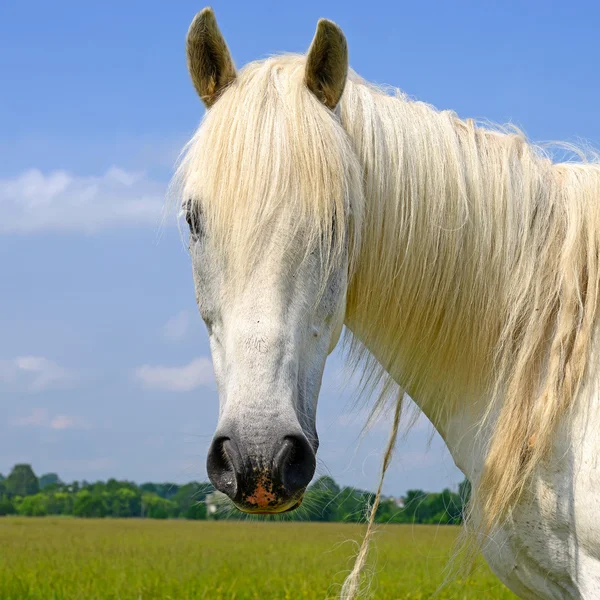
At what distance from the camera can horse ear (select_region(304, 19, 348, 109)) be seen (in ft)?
8.81

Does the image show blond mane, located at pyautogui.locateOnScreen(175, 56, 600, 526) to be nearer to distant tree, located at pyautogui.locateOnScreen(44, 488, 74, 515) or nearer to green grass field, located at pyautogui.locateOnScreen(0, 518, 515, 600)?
green grass field, located at pyautogui.locateOnScreen(0, 518, 515, 600)

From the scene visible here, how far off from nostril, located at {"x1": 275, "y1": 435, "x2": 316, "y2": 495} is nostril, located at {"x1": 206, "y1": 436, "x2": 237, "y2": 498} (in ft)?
0.51

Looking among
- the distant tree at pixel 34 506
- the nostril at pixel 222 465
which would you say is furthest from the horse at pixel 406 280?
Result: the distant tree at pixel 34 506

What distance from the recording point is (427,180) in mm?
2951

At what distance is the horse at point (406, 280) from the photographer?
2.39 metres

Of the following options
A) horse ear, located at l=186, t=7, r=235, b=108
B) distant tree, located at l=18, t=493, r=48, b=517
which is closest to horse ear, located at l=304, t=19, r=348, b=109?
horse ear, located at l=186, t=7, r=235, b=108

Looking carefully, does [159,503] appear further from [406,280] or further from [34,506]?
[406,280]

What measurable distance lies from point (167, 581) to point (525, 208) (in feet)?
24.3

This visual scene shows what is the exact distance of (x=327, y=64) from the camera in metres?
2.76

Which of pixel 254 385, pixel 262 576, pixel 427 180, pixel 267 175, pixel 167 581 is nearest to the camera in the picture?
pixel 254 385

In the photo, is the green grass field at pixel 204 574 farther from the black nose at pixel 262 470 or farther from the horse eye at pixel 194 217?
the horse eye at pixel 194 217

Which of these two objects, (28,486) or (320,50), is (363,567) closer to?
(320,50)

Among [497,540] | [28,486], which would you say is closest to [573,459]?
[497,540]

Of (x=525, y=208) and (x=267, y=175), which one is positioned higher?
(x=525, y=208)
